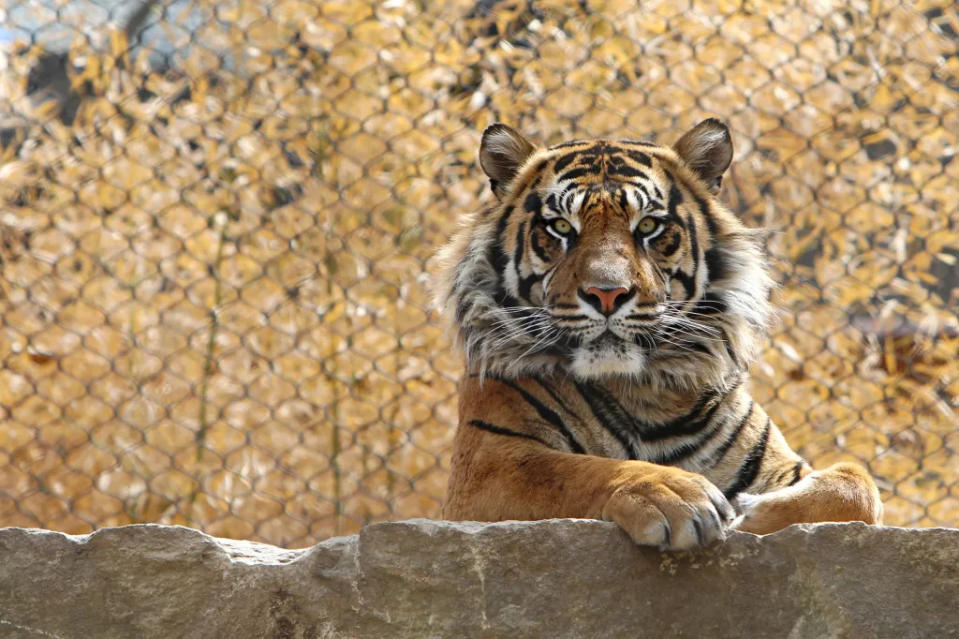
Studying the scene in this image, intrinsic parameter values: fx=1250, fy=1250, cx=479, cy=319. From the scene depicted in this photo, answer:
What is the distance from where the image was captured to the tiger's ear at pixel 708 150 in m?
1.50

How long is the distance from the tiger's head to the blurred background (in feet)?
3.37

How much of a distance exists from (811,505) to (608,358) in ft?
0.93

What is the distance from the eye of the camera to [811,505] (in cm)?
114

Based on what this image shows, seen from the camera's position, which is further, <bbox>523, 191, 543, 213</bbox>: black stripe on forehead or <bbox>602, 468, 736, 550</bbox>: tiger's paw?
<bbox>523, 191, 543, 213</bbox>: black stripe on forehead

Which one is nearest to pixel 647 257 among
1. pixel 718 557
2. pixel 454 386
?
pixel 718 557

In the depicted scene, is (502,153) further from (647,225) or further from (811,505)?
(811,505)

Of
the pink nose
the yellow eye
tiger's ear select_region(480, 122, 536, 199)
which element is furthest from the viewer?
tiger's ear select_region(480, 122, 536, 199)

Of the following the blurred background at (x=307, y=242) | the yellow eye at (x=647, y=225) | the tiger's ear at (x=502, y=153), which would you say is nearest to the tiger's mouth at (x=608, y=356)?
the yellow eye at (x=647, y=225)

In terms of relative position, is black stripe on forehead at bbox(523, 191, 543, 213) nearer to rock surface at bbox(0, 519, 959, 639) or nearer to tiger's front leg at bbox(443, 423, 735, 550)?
tiger's front leg at bbox(443, 423, 735, 550)

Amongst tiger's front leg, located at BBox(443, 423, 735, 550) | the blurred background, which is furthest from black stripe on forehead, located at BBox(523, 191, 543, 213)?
the blurred background

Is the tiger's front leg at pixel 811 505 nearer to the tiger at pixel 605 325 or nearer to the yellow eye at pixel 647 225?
the tiger at pixel 605 325

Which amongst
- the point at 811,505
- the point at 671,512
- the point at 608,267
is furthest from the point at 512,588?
the point at 608,267

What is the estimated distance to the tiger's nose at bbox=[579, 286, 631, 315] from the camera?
130 cm

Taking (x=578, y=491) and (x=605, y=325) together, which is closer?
→ (x=578, y=491)
